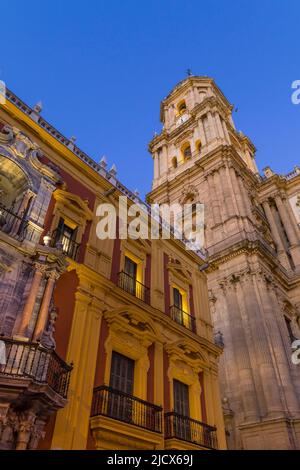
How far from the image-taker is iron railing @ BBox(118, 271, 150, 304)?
511 inches

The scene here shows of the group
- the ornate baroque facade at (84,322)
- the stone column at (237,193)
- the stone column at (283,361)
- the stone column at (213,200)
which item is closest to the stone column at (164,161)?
the stone column at (213,200)

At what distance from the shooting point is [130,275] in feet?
44.7

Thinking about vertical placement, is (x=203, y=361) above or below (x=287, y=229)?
below

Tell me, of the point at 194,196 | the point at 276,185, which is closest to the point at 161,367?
the point at 194,196

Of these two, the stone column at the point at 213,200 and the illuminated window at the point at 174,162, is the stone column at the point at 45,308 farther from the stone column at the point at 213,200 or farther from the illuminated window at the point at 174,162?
the illuminated window at the point at 174,162

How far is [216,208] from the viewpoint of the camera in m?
28.8

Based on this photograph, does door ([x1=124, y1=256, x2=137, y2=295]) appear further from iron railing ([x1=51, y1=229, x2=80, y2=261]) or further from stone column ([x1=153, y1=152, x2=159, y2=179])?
stone column ([x1=153, y1=152, x2=159, y2=179])

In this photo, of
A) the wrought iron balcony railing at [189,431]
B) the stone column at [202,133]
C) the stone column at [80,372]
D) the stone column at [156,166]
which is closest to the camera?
the stone column at [80,372]

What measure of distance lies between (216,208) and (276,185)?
1107cm

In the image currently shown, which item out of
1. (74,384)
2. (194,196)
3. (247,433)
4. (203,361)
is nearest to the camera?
(74,384)

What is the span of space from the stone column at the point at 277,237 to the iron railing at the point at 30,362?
84.1 feet

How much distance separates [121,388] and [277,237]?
2536 centimetres

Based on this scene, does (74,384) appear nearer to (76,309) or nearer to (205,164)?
(76,309)

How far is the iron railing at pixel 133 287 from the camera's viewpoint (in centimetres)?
1298
